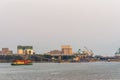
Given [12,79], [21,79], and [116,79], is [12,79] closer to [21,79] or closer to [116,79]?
[21,79]

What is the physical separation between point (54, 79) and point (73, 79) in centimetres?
372

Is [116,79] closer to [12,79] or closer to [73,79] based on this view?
[73,79]

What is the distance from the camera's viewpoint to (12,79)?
82.7m

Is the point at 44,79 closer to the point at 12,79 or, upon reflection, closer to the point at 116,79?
the point at 12,79

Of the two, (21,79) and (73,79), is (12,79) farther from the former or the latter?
(73,79)

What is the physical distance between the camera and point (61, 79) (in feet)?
265

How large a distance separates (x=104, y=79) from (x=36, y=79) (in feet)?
42.6

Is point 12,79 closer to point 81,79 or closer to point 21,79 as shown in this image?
point 21,79

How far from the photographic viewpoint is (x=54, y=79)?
264 feet

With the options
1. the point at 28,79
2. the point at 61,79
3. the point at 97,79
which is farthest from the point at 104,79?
the point at 28,79

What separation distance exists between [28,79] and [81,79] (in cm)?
1022

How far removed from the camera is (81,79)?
80812 millimetres

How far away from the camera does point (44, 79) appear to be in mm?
81000

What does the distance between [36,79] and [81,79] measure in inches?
339
